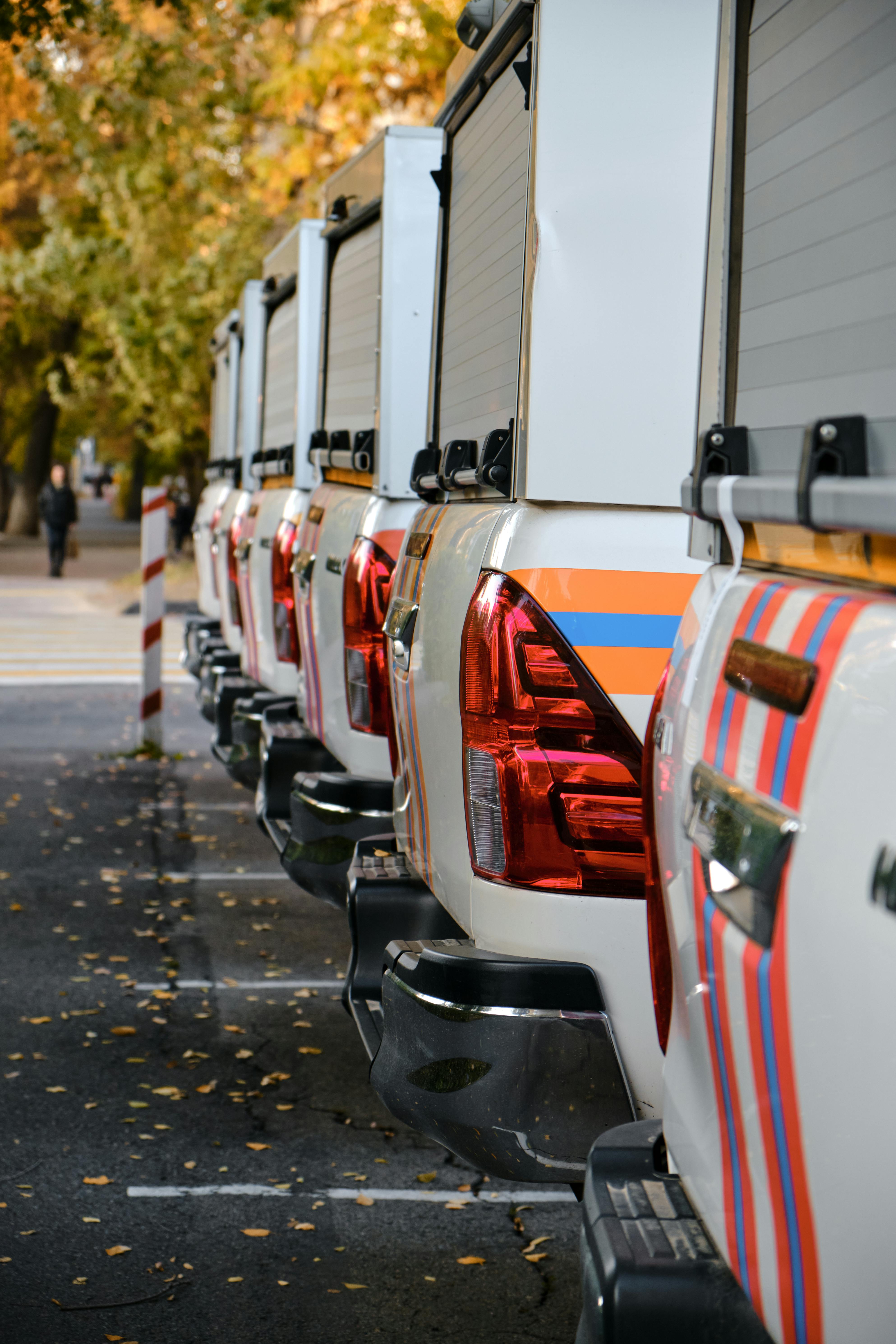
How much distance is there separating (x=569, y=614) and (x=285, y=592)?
4.24 m

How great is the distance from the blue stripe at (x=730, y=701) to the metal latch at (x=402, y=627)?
1988 millimetres

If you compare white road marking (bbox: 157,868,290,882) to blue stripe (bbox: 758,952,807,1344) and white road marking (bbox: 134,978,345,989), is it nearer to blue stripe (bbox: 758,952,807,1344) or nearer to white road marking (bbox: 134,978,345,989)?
white road marking (bbox: 134,978,345,989)

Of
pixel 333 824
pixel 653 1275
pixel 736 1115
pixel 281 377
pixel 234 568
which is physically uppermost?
pixel 281 377

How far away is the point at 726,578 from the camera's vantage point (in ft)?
6.88

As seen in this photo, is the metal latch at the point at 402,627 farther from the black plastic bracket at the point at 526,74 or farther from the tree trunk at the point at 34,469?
the tree trunk at the point at 34,469

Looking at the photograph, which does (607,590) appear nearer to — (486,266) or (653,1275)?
(486,266)

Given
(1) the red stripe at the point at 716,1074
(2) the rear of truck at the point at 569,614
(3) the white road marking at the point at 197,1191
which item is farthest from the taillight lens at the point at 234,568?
(1) the red stripe at the point at 716,1074

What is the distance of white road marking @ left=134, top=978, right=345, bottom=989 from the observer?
591cm

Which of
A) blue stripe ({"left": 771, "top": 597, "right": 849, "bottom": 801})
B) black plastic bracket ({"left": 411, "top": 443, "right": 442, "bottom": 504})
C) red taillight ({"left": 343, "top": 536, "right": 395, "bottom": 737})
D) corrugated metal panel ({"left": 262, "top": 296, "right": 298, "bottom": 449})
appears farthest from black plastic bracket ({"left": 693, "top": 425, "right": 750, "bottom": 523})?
corrugated metal panel ({"left": 262, "top": 296, "right": 298, "bottom": 449})

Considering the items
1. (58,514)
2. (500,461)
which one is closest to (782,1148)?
(500,461)

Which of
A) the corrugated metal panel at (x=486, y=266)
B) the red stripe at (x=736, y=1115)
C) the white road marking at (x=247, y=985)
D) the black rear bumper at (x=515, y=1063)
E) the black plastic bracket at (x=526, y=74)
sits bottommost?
the white road marking at (x=247, y=985)

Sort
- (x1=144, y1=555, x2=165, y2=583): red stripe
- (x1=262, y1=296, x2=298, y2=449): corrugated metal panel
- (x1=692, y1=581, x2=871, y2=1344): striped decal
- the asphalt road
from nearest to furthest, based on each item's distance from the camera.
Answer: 1. (x1=692, y1=581, x2=871, y2=1344): striped decal
2. the asphalt road
3. (x1=262, y1=296, x2=298, y2=449): corrugated metal panel
4. (x1=144, y1=555, x2=165, y2=583): red stripe

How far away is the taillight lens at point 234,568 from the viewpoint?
31.5ft

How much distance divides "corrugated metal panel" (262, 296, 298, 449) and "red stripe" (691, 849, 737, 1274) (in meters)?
5.95
